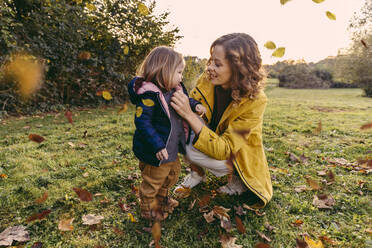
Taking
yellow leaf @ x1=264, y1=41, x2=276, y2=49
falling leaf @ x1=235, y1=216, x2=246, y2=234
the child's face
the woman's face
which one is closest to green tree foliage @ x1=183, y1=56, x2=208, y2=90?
the woman's face

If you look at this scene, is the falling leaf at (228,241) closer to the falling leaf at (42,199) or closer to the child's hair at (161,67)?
the child's hair at (161,67)

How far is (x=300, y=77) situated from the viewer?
26609mm

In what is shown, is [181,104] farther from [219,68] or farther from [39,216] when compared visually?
[39,216]

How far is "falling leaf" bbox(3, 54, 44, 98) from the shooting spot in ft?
→ 19.6

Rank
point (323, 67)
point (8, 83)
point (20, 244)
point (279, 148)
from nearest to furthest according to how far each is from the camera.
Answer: point (20, 244), point (279, 148), point (8, 83), point (323, 67)

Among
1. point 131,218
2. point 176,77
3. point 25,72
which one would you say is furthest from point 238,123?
point 25,72

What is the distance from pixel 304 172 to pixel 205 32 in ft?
8.24

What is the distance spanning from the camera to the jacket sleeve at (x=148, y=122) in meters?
1.87

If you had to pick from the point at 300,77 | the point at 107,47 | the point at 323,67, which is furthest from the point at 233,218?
the point at 323,67

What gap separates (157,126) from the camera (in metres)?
1.99

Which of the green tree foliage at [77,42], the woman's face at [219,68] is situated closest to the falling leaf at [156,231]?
the woman's face at [219,68]

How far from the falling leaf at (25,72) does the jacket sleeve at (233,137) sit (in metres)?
5.91

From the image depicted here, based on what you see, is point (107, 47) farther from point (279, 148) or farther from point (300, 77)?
point (300, 77)

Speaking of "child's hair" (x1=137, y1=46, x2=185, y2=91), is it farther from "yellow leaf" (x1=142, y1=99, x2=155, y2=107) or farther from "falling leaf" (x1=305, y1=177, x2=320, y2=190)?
"falling leaf" (x1=305, y1=177, x2=320, y2=190)
